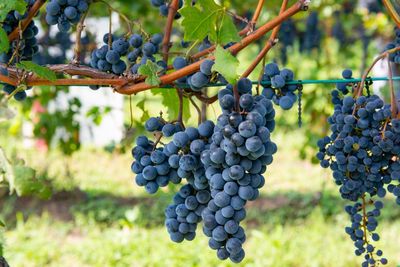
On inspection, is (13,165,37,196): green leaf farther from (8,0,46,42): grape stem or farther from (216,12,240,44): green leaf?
(216,12,240,44): green leaf

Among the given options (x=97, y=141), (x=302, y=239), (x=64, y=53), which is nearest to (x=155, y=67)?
(x=64, y=53)

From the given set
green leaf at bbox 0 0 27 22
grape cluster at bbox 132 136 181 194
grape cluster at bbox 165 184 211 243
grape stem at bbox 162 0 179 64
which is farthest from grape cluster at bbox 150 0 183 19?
grape cluster at bbox 165 184 211 243

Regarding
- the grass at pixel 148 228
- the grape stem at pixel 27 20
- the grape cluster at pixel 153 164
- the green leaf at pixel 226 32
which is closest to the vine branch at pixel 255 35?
the green leaf at pixel 226 32

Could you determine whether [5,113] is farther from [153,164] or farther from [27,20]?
[27,20]

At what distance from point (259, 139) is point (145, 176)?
32cm

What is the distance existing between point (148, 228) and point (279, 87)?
11.9 ft

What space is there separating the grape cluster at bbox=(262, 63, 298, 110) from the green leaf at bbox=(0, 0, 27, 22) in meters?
0.59

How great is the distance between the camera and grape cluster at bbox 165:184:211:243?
1.28m

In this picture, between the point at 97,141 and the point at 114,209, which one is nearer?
the point at 114,209

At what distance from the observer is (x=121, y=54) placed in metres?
1.52

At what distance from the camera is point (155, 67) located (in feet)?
4.19

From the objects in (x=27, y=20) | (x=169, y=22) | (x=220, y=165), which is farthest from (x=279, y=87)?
(x=27, y=20)

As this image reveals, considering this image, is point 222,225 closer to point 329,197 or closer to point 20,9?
point 20,9

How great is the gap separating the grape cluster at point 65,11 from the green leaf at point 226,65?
51 cm
